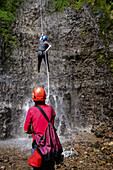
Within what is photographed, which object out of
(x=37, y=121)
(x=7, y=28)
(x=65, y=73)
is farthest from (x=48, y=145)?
(x=7, y=28)

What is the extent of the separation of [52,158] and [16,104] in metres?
8.11

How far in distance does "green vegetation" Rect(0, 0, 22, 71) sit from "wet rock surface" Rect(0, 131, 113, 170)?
6.96 metres

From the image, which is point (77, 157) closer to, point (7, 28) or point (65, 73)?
point (65, 73)

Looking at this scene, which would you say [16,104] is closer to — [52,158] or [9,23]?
[9,23]

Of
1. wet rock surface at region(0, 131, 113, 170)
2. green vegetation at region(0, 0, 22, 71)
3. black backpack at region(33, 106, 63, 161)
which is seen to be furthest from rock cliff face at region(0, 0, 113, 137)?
black backpack at region(33, 106, 63, 161)

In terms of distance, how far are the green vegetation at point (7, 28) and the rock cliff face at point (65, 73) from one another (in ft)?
1.57

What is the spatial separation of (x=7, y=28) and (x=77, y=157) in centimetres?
1065

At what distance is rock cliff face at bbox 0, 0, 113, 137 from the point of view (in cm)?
963

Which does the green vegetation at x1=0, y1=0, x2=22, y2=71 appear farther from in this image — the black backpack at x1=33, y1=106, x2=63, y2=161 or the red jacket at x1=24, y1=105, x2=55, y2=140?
the black backpack at x1=33, y1=106, x2=63, y2=161

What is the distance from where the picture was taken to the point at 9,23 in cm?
1195

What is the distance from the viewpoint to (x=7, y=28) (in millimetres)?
11773

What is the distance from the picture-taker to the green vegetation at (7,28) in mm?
11117

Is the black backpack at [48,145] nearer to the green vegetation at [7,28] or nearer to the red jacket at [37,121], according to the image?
the red jacket at [37,121]

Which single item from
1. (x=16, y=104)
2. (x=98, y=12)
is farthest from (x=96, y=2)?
(x=16, y=104)
